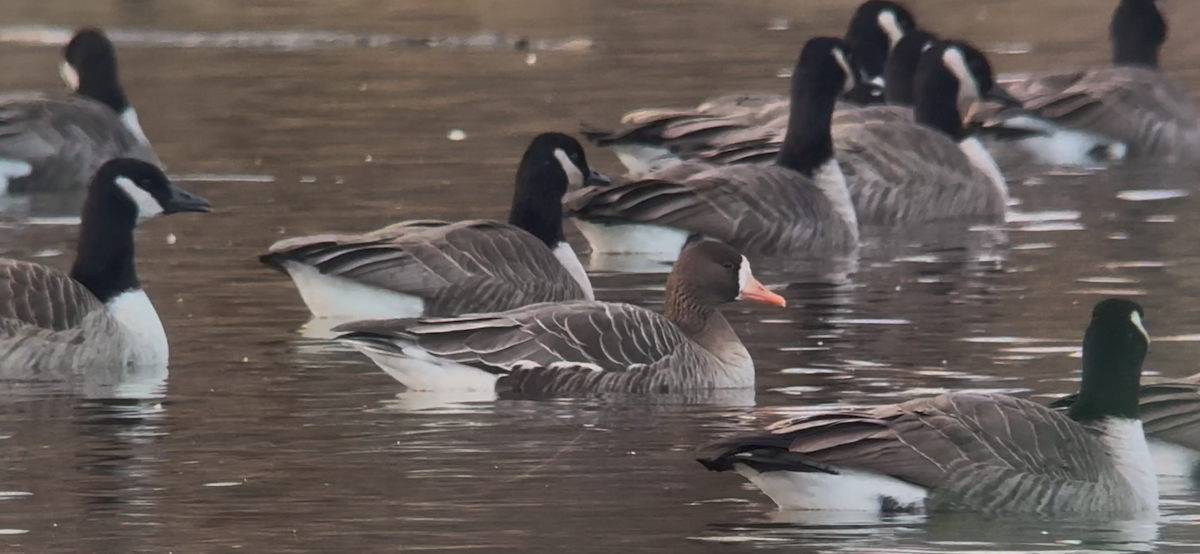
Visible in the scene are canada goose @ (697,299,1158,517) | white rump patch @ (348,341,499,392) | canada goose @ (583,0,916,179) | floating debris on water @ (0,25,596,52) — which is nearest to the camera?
canada goose @ (697,299,1158,517)

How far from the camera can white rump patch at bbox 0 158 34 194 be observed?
21172mm

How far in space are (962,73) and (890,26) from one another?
3339mm

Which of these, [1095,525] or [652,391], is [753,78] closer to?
[652,391]

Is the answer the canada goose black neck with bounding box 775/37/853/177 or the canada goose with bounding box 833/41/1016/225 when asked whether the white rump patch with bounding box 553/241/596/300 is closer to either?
the canada goose black neck with bounding box 775/37/853/177

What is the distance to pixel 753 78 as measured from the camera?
28812 mm

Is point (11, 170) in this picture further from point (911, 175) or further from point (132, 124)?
point (911, 175)

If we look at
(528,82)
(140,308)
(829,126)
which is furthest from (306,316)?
(528,82)

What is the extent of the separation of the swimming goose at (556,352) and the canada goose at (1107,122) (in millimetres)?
10813

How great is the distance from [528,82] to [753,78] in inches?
101

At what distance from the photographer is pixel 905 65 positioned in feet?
75.8

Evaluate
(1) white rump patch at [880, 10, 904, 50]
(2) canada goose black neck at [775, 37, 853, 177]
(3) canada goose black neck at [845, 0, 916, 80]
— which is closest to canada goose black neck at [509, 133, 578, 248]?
(2) canada goose black neck at [775, 37, 853, 177]

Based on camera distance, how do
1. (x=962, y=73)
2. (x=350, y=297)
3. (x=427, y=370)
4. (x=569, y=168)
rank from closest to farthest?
1. (x=427, y=370)
2. (x=350, y=297)
3. (x=569, y=168)
4. (x=962, y=73)

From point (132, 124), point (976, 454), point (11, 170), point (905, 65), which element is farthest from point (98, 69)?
point (976, 454)

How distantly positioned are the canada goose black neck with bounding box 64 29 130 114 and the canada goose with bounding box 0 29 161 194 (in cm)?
76
